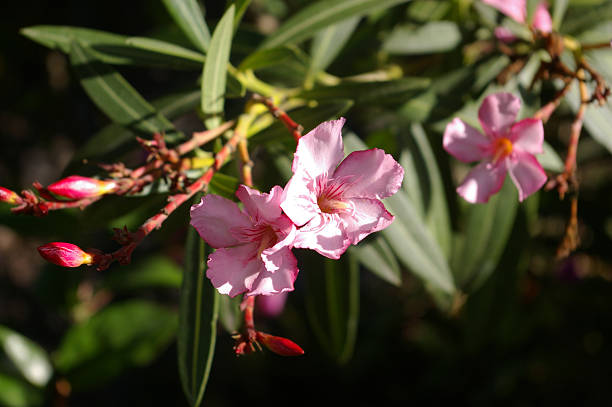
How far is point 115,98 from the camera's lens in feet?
2.65

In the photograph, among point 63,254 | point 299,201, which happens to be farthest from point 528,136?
point 63,254

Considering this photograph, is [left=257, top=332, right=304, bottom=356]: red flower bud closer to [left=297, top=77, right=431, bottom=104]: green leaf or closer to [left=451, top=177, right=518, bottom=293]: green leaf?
[left=297, top=77, right=431, bottom=104]: green leaf

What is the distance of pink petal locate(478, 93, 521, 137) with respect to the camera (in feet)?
2.44

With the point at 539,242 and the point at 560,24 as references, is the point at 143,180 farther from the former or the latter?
the point at 539,242

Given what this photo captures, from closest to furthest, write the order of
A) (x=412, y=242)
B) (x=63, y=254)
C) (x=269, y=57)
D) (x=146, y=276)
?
(x=63, y=254)
(x=269, y=57)
(x=412, y=242)
(x=146, y=276)

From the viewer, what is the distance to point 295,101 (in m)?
0.91

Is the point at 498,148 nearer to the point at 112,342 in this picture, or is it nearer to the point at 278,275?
the point at 278,275

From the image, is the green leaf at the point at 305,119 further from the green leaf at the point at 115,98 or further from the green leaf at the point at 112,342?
the green leaf at the point at 112,342

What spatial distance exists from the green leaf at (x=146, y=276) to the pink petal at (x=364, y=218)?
3.69 feet

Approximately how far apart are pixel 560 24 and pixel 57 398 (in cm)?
155

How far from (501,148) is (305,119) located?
0.29 metres

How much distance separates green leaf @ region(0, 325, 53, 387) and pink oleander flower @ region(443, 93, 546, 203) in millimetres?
1241

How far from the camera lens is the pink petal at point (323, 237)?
56 centimetres

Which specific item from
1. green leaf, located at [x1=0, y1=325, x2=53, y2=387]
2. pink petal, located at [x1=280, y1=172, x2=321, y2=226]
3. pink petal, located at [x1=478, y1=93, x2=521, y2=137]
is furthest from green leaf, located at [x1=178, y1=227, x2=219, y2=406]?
green leaf, located at [x1=0, y1=325, x2=53, y2=387]
